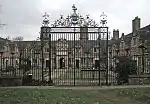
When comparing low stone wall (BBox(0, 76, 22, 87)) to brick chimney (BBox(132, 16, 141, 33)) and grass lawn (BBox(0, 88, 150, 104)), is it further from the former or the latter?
brick chimney (BBox(132, 16, 141, 33))

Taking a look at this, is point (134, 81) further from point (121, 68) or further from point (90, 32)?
point (90, 32)

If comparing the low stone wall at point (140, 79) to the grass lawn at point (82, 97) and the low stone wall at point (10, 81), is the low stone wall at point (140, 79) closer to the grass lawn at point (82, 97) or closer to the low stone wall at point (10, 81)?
the grass lawn at point (82, 97)

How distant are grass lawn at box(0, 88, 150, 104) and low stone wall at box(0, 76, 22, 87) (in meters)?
4.14

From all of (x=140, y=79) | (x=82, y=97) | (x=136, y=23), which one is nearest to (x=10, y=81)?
(x=82, y=97)

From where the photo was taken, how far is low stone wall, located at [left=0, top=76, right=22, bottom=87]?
18.4 meters

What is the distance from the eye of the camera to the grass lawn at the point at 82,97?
1223cm

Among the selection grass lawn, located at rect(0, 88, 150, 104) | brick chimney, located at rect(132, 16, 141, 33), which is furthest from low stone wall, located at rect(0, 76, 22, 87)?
brick chimney, located at rect(132, 16, 141, 33)

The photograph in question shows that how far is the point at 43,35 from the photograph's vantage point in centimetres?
1966

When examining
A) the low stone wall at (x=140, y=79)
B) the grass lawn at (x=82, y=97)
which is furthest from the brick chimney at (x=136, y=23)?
the grass lawn at (x=82, y=97)

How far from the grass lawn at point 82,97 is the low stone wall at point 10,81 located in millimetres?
4145

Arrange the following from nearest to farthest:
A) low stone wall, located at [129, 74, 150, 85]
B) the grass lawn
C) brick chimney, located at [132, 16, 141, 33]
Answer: the grass lawn
low stone wall, located at [129, 74, 150, 85]
brick chimney, located at [132, 16, 141, 33]


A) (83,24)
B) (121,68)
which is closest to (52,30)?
(83,24)

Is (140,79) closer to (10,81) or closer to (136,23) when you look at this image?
(10,81)

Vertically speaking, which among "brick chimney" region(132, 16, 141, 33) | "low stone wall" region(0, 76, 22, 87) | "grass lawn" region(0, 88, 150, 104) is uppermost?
"brick chimney" region(132, 16, 141, 33)
